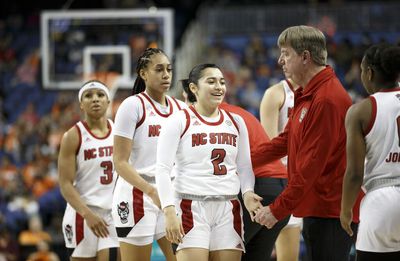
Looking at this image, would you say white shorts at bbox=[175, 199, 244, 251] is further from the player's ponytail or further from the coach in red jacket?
the player's ponytail

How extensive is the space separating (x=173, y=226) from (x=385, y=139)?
158cm

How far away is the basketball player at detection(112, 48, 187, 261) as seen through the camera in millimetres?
6199

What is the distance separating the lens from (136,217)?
20.5 ft

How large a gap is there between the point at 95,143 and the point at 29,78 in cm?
1547

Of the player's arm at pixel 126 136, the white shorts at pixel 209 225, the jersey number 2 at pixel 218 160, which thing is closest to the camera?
the white shorts at pixel 209 225

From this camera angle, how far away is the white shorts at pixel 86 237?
7004mm

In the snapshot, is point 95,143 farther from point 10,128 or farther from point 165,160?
point 10,128

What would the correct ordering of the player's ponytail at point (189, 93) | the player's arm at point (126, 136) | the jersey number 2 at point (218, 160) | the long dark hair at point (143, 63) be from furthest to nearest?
the long dark hair at point (143, 63)
the player's ponytail at point (189, 93)
the player's arm at point (126, 136)
the jersey number 2 at point (218, 160)

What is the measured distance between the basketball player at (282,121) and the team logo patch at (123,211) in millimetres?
1507

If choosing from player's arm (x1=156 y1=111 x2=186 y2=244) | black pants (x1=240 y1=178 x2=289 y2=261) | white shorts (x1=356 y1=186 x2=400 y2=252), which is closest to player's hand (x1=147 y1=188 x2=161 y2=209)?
player's arm (x1=156 y1=111 x2=186 y2=244)

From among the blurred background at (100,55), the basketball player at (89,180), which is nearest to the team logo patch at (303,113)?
the basketball player at (89,180)

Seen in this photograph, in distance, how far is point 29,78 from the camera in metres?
22.1

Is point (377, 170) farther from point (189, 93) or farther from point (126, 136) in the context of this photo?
point (126, 136)

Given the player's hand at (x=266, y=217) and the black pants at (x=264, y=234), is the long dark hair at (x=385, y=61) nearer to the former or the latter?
the player's hand at (x=266, y=217)
